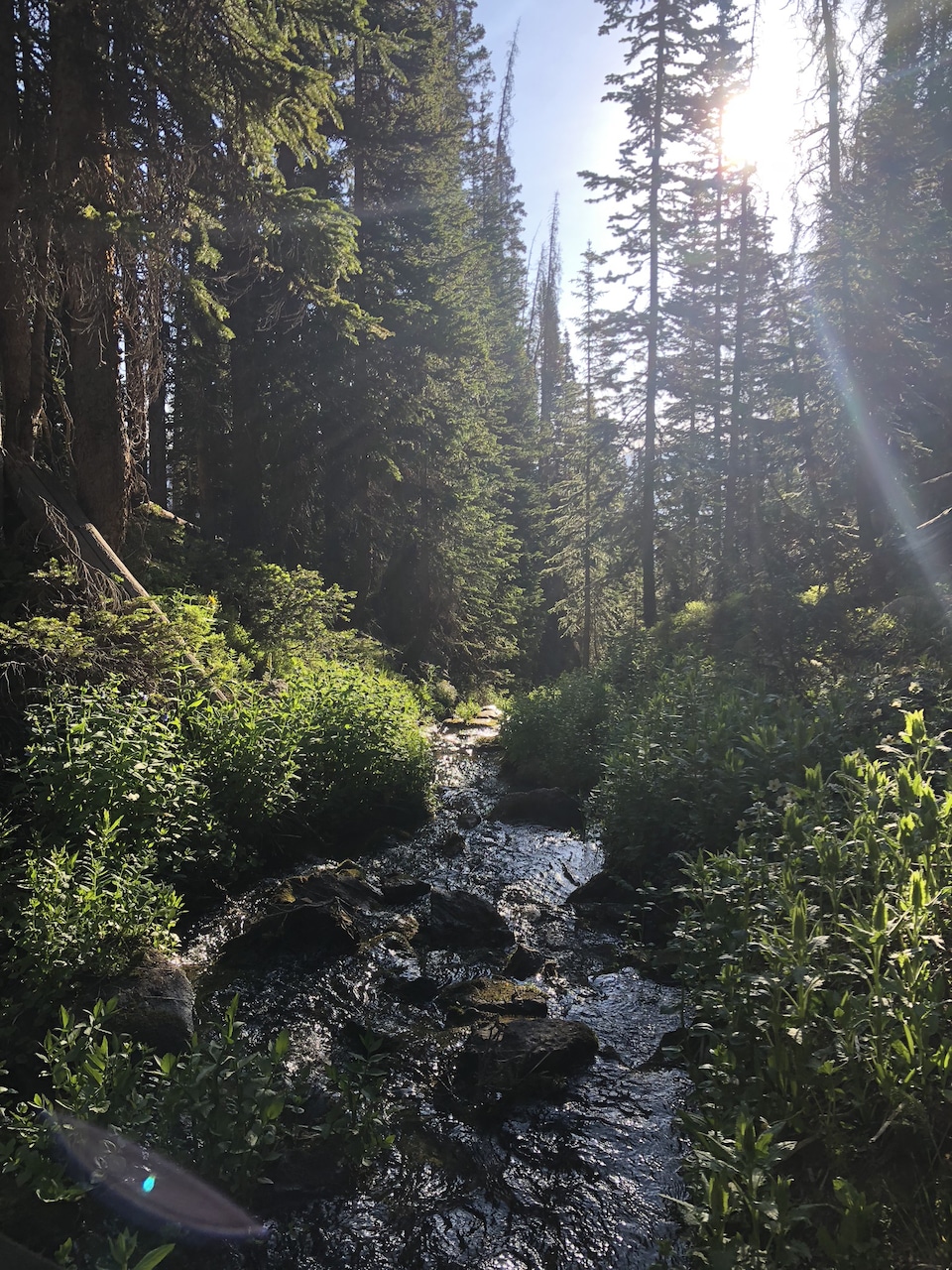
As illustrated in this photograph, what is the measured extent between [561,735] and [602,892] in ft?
19.9

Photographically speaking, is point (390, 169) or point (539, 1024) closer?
point (539, 1024)

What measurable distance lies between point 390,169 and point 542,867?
20494mm

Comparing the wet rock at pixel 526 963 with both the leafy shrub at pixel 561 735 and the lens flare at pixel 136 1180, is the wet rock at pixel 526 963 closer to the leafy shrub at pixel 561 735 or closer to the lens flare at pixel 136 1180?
the lens flare at pixel 136 1180

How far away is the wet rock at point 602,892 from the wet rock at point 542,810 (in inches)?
121

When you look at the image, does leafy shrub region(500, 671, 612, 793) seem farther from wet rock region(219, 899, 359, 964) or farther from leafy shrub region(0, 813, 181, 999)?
leafy shrub region(0, 813, 181, 999)

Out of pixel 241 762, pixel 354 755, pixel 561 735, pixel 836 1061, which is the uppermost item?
pixel 241 762

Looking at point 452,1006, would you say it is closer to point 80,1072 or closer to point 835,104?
point 80,1072

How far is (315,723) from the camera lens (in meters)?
9.39

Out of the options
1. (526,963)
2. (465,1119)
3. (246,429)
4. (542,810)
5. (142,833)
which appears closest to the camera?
(465,1119)

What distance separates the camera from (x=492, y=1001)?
548 cm

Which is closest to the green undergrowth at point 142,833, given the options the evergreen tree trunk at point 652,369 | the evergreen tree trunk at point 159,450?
the evergreen tree trunk at point 159,450

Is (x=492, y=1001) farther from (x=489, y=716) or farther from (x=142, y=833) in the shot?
(x=489, y=716)

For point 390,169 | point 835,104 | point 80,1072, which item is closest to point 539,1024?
point 80,1072

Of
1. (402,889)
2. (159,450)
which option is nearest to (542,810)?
(402,889)
